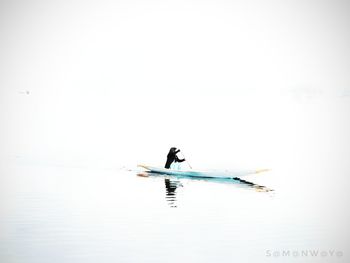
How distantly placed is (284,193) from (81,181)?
31.3ft

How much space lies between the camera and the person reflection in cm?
1553

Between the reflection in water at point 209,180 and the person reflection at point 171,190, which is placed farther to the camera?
the reflection in water at point 209,180

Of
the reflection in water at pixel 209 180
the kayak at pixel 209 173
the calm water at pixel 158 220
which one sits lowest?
the calm water at pixel 158 220

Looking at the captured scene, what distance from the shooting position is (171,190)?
1753 centimetres

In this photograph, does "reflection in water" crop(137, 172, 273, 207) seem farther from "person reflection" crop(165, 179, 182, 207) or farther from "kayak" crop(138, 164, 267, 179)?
"kayak" crop(138, 164, 267, 179)

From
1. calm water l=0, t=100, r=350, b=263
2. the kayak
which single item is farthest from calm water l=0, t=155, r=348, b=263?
the kayak

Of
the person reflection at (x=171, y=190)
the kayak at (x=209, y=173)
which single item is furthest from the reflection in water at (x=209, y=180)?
the kayak at (x=209, y=173)

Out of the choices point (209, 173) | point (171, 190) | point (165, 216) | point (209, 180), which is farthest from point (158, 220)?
point (209, 173)

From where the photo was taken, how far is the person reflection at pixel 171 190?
51.0 feet

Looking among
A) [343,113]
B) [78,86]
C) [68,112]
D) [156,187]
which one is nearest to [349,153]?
[156,187]

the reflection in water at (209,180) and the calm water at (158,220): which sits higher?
the reflection in water at (209,180)

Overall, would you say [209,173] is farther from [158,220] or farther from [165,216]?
[158,220]

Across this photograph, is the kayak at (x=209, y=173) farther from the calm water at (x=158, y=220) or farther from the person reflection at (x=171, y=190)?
the person reflection at (x=171, y=190)

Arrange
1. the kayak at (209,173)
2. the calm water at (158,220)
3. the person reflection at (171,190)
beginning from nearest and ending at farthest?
the calm water at (158,220), the person reflection at (171,190), the kayak at (209,173)
